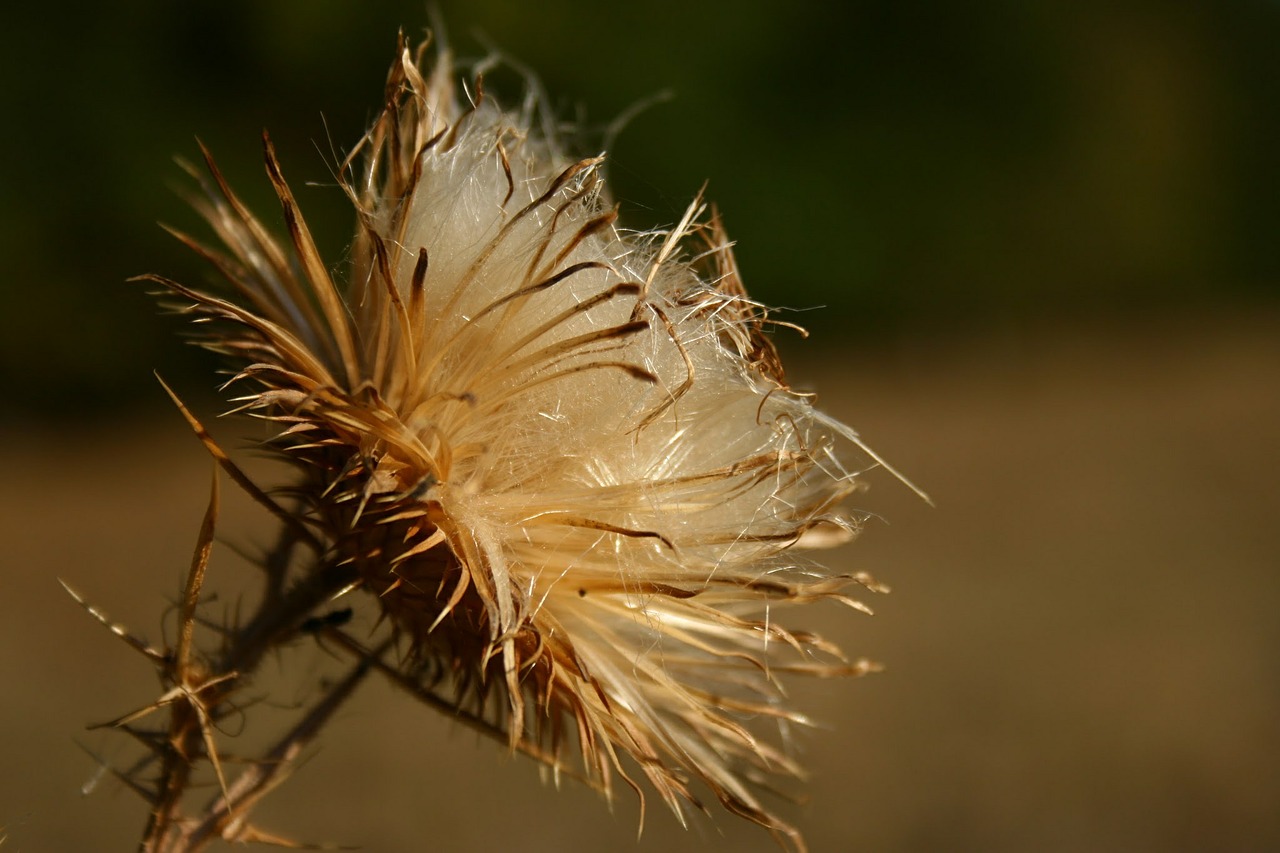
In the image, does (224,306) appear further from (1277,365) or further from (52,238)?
(1277,365)

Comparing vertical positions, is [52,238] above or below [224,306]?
above

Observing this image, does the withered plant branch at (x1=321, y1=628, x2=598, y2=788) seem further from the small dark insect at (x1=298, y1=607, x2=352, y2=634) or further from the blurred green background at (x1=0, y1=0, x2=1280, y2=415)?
the blurred green background at (x1=0, y1=0, x2=1280, y2=415)

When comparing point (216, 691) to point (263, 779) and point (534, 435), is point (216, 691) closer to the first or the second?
point (263, 779)

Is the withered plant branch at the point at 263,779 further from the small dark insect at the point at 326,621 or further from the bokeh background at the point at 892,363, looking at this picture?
the bokeh background at the point at 892,363

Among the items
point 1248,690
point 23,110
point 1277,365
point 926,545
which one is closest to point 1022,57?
point 1277,365

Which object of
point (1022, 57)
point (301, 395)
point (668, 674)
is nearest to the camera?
point (301, 395)

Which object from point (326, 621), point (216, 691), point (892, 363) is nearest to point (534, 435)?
point (326, 621)

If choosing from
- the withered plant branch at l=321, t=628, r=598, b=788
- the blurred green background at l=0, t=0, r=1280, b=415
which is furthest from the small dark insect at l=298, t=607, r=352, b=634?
the blurred green background at l=0, t=0, r=1280, b=415

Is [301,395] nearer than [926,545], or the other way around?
[301,395]
